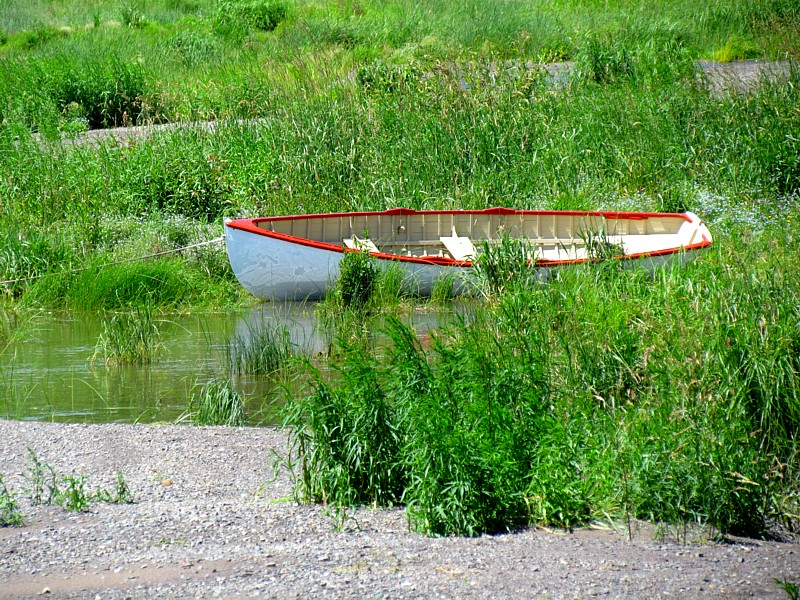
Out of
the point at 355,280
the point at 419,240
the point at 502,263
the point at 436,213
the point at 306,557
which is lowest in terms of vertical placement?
the point at 306,557

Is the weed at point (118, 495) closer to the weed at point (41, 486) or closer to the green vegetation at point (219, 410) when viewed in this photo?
the weed at point (41, 486)

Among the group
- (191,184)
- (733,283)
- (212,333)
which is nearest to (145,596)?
(733,283)

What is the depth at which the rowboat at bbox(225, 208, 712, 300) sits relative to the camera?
35.4 ft

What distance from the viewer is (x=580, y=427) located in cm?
499

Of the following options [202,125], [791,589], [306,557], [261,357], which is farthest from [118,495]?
[202,125]

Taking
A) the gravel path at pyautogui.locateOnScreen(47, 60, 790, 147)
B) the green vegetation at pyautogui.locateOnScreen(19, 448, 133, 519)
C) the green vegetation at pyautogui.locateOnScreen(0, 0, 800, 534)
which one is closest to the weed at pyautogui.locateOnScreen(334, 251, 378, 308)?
the green vegetation at pyautogui.locateOnScreen(0, 0, 800, 534)

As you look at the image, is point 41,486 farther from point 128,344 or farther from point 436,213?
point 436,213

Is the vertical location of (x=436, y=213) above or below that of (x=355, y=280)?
above

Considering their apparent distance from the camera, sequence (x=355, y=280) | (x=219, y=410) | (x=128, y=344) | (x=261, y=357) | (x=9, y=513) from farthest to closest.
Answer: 1. (x=355, y=280)
2. (x=128, y=344)
3. (x=261, y=357)
4. (x=219, y=410)
5. (x=9, y=513)

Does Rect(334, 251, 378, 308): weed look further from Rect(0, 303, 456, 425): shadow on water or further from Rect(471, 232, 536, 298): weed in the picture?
Rect(471, 232, 536, 298): weed

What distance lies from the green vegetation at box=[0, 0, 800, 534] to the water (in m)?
0.34

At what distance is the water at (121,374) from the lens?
727cm

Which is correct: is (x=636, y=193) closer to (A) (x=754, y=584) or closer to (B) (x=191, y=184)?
(B) (x=191, y=184)

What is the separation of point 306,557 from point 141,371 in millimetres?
4738
